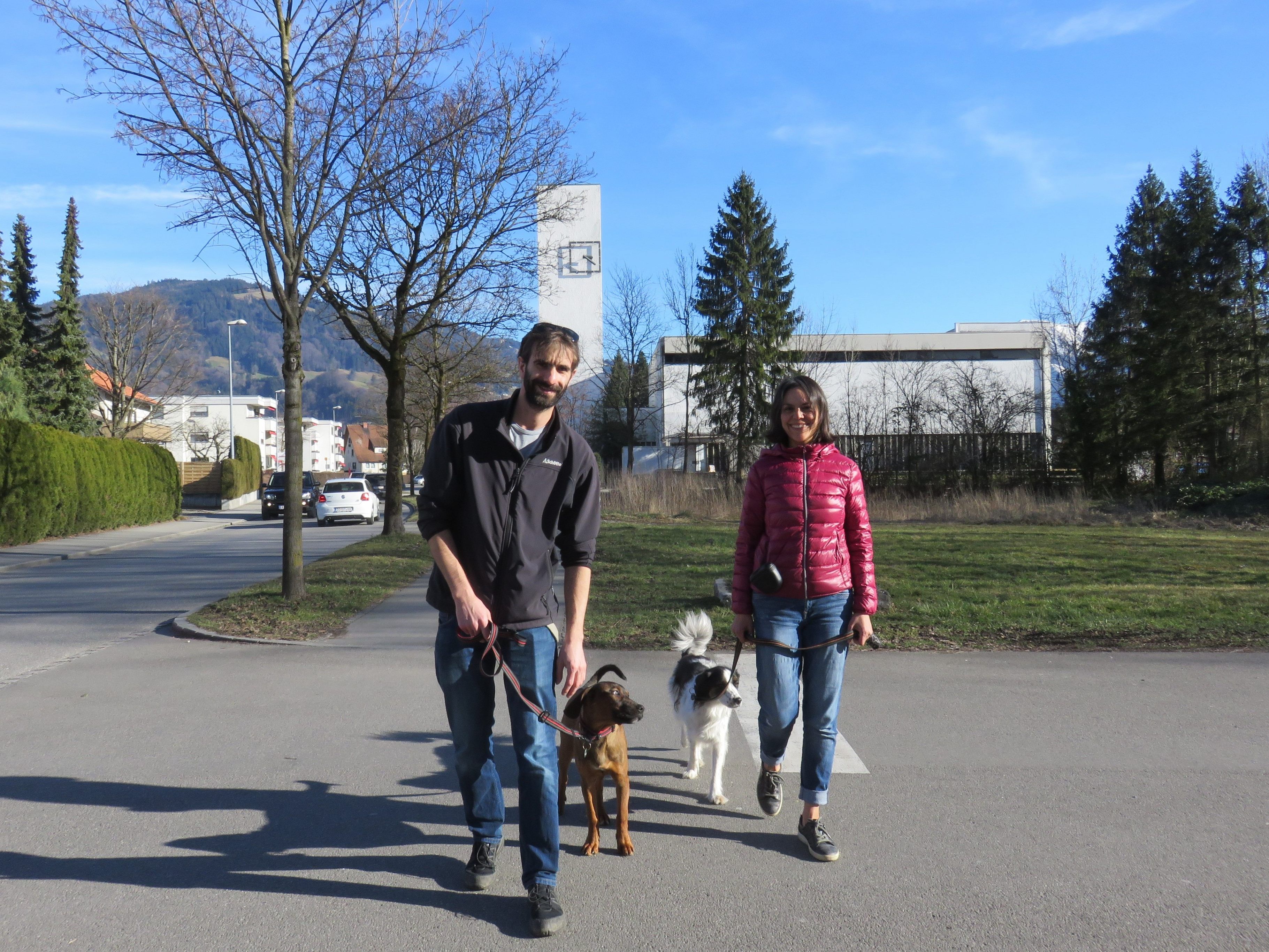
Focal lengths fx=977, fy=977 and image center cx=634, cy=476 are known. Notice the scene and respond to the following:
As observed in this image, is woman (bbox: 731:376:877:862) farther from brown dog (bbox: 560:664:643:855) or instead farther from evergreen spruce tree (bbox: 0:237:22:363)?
evergreen spruce tree (bbox: 0:237:22:363)

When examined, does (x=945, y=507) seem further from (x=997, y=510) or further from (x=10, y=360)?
(x=10, y=360)

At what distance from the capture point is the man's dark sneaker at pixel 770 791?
459 centimetres

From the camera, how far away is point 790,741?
605 centimetres

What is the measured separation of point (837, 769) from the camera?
215 inches

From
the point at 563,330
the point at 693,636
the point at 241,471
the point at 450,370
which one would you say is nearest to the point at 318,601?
the point at 693,636

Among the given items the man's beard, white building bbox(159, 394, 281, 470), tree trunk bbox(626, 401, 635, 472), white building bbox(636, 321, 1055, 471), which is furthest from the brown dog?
white building bbox(159, 394, 281, 470)

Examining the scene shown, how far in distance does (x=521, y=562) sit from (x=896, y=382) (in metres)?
36.4

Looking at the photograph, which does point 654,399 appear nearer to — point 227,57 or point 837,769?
point 227,57

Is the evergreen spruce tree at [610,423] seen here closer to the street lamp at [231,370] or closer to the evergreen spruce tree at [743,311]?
the evergreen spruce tree at [743,311]

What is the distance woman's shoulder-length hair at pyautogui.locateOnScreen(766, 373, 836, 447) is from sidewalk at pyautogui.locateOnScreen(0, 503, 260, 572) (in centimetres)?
1810

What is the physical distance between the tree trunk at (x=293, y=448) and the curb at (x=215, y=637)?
1.26m

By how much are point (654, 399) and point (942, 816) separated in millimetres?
60799

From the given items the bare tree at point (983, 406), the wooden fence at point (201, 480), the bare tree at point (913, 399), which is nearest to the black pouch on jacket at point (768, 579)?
the bare tree at point (983, 406)

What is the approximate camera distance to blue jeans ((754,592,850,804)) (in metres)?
4.30
